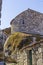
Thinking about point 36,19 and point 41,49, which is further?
point 36,19

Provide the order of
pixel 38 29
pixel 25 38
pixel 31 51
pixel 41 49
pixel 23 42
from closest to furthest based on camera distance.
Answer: pixel 41 49
pixel 31 51
pixel 23 42
pixel 25 38
pixel 38 29

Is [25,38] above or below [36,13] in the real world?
below

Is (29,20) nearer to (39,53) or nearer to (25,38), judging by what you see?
(25,38)

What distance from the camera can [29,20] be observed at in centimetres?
2562

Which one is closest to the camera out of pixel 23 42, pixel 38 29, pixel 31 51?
pixel 31 51

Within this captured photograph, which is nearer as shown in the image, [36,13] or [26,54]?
[26,54]

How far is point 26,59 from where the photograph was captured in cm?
1097

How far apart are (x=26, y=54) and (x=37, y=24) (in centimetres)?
1420

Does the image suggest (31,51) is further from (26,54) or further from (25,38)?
(25,38)

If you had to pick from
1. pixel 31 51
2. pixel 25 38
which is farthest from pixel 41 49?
pixel 25 38

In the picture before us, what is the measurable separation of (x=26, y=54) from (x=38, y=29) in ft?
45.8

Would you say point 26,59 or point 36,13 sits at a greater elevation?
point 36,13

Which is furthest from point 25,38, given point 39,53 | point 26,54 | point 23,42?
point 39,53

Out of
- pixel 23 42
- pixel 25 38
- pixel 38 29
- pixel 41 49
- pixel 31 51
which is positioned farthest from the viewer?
pixel 38 29
